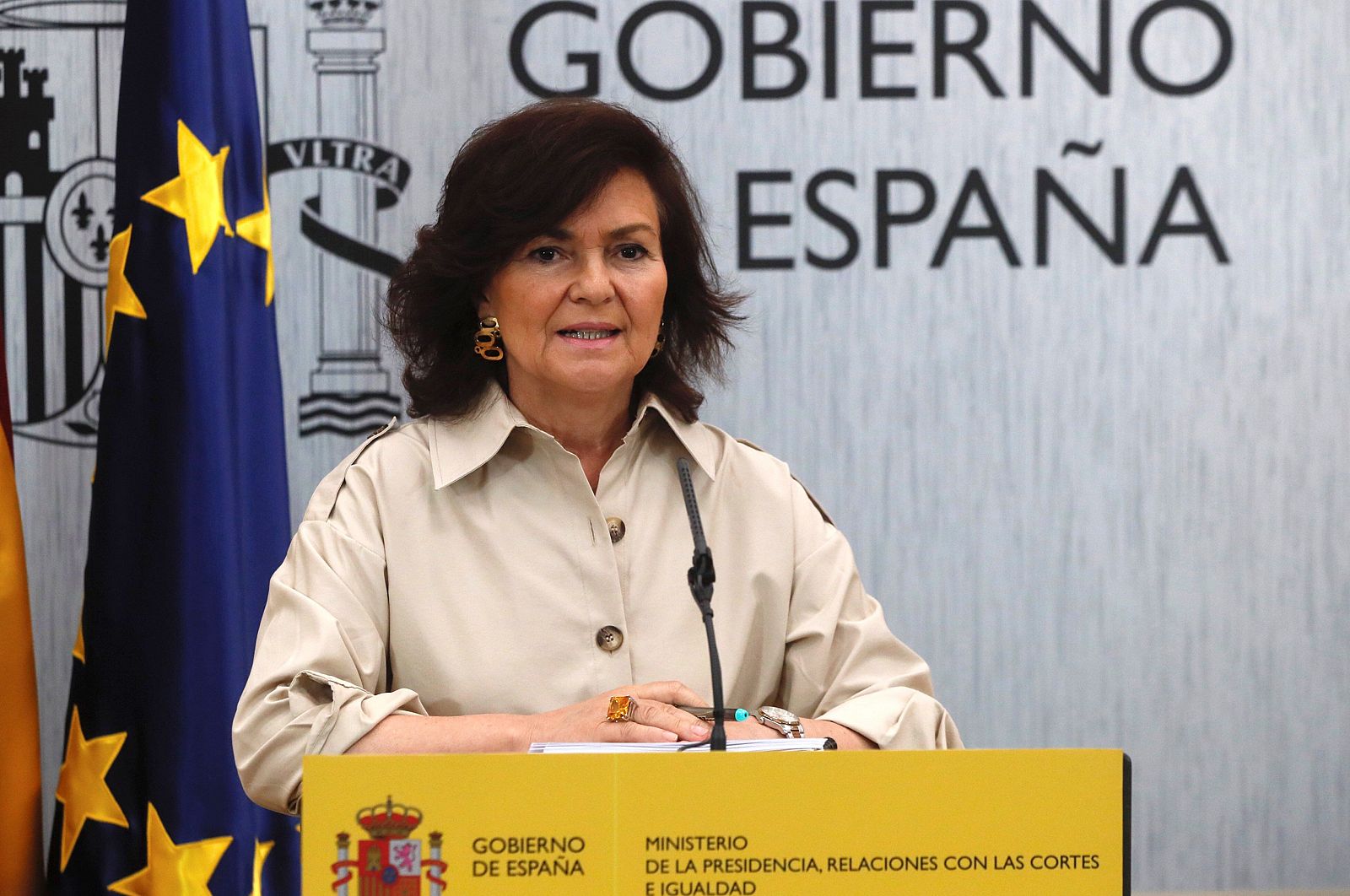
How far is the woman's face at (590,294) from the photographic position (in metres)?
1.71

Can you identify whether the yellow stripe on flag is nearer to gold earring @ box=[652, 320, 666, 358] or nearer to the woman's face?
the woman's face

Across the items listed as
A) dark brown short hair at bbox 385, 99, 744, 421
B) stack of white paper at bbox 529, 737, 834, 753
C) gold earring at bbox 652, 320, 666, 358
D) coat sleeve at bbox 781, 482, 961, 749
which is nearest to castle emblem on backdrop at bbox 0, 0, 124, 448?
dark brown short hair at bbox 385, 99, 744, 421

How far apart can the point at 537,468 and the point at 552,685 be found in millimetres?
286

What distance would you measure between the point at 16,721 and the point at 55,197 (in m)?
1.05

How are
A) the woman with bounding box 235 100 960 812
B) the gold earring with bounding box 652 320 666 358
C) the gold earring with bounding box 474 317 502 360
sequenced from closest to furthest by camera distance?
1. the woman with bounding box 235 100 960 812
2. the gold earring with bounding box 474 317 502 360
3. the gold earring with bounding box 652 320 666 358

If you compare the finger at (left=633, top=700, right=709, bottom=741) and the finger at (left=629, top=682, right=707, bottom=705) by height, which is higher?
the finger at (left=629, top=682, right=707, bottom=705)

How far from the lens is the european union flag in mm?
2250

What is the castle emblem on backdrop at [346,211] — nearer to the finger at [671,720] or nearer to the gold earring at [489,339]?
the gold earring at [489,339]

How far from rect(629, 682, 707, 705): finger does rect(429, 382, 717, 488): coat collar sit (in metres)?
0.39

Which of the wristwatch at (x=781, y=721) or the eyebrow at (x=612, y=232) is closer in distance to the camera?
the wristwatch at (x=781, y=721)

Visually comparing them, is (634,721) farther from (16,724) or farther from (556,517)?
(16,724)

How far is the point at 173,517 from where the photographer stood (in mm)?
2252

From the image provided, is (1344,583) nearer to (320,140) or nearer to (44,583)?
(320,140)

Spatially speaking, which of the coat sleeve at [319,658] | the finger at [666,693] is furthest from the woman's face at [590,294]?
the finger at [666,693]
